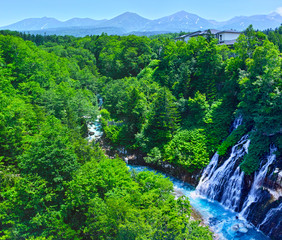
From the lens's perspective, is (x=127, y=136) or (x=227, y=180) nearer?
(x=227, y=180)

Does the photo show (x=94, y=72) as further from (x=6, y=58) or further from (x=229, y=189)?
(x=229, y=189)

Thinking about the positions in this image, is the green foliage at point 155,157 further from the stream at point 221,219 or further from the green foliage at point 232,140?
the green foliage at point 232,140

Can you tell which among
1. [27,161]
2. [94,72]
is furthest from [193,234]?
[94,72]

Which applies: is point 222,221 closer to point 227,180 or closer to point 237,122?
point 227,180

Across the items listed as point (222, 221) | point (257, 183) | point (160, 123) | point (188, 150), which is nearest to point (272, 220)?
point (257, 183)

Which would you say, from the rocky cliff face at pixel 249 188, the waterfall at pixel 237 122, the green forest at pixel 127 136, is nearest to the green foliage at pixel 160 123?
the green forest at pixel 127 136

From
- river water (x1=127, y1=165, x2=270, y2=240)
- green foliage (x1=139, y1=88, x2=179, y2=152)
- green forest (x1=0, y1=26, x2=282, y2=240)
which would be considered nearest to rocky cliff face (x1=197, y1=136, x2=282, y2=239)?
river water (x1=127, y1=165, x2=270, y2=240)

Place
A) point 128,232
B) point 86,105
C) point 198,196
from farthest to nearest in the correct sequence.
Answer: point 86,105 < point 198,196 < point 128,232
